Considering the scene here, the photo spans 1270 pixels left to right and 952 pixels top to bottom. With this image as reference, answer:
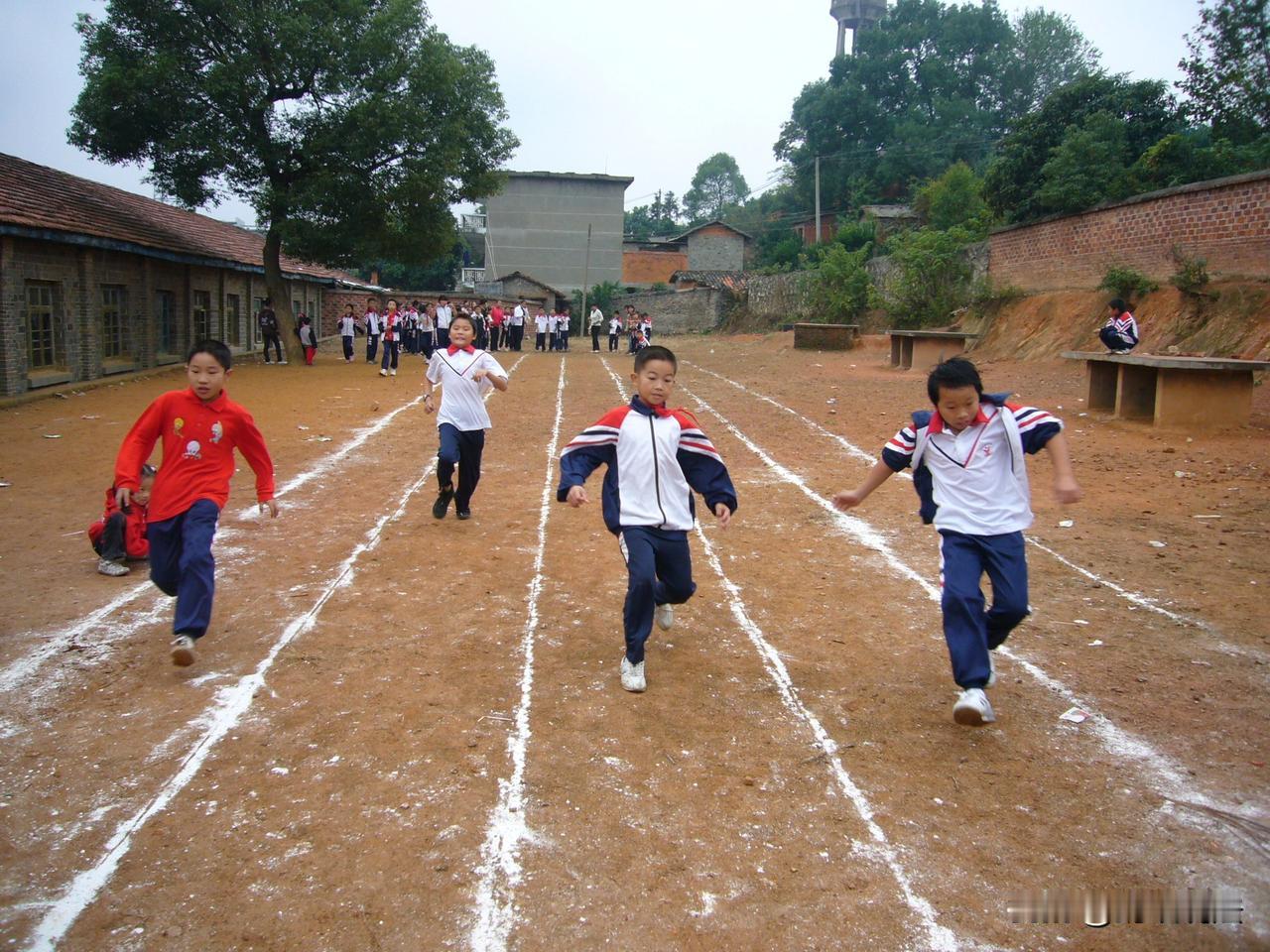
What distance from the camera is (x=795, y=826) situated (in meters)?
3.61

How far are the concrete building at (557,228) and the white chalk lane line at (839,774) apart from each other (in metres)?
54.3

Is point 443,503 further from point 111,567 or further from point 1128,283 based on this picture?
point 1128,283

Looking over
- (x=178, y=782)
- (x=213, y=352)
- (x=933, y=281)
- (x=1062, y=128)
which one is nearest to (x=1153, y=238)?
(x=1062, y=128)

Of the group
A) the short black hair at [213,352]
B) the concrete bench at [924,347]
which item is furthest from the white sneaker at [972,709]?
the concrete bench at [924,347]

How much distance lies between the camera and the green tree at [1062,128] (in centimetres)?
2498

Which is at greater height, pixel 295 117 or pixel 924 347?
pixel 295 117

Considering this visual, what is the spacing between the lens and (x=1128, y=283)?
64.8ft

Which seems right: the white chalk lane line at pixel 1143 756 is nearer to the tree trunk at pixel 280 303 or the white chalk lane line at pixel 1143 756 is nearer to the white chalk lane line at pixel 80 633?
the white chalk lane line at pixel 80 633

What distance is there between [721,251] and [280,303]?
37388mm

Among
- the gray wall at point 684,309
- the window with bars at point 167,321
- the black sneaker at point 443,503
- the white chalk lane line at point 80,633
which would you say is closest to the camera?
the white chalk lane line at point 80,633

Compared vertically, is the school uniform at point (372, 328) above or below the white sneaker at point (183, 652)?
above

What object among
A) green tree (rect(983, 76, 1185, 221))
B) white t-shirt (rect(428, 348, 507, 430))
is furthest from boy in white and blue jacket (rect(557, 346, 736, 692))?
green tree (rect(983, 76, 1185, 221))

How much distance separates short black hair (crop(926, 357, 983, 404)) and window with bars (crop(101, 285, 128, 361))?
2072 centimetres

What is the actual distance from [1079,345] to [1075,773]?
18.5m
